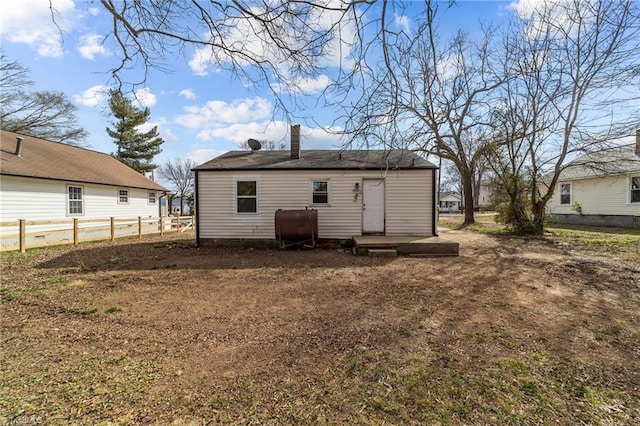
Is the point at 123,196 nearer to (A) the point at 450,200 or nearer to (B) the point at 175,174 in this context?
(B) the point at 175,174

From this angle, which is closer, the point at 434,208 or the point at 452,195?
the point at 434,208

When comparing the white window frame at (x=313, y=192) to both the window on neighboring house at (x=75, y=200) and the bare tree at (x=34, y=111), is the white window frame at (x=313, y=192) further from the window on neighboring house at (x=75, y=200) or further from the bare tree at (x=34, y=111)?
the bare tree at (x=34, y=111)

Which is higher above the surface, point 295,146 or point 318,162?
point 295,146

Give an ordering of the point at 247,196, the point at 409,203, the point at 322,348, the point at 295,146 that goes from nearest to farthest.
Result: the point at 322,348 → the point at 409,203 → the point at 247,196 → the point at 295,146

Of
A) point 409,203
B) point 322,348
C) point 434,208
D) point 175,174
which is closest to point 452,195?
point 175,174

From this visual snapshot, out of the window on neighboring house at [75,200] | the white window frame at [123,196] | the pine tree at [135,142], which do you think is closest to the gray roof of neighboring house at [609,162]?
the window on neighboring house at [75,200]

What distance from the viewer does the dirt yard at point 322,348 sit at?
6.98ft

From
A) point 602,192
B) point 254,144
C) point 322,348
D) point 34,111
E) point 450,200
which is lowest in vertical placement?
point 322,348

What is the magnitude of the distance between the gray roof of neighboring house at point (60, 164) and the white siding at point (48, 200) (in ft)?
1.04

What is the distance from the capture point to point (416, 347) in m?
3.03

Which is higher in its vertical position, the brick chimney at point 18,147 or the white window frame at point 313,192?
the brick chimney at point 18,147

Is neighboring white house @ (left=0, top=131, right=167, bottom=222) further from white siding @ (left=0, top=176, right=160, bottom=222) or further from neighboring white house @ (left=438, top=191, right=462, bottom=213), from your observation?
neighboring white house @ (left=438, top=191, right=462, bottom=213)

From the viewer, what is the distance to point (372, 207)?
10.1 metres

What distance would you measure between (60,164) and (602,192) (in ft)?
93.9
